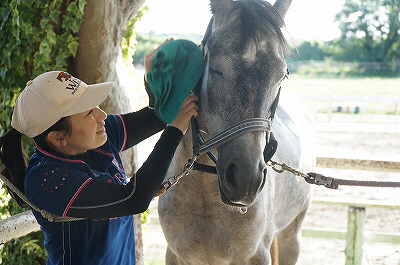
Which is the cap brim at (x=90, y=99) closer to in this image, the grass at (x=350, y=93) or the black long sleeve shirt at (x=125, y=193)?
the black long sleeve shirt at (x=125, y=193)

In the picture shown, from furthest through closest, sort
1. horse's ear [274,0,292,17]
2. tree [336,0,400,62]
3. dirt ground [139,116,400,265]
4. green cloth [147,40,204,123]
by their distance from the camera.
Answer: tree [336,0,400,62] < dirt ground [139,116,400,265] < horse's ear [274,0,292,17] < green cloth [147,40,204,123]

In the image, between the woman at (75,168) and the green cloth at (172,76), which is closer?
the woman at (75,168)

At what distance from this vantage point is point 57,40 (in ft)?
10.5

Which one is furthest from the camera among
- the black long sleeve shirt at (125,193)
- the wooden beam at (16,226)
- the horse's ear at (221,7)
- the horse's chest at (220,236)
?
the wooden beam at (16,226)

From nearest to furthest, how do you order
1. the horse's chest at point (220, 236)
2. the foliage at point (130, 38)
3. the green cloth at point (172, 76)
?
the green cloth at point (172, 76) < the horse's chest at point (220, 236) < the foliage at point (130, 38)

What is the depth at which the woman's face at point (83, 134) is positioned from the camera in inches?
67.2

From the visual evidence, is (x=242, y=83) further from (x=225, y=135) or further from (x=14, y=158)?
(x=14, y=158)

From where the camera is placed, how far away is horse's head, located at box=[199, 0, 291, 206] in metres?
1.71

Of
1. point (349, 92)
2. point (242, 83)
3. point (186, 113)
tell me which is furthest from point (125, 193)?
point (349, 92)

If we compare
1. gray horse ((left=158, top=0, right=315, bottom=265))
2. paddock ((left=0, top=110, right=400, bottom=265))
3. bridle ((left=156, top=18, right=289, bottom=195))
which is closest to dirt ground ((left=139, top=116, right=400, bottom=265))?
paddock ((left=0, top=110, right=400, bottom=265))

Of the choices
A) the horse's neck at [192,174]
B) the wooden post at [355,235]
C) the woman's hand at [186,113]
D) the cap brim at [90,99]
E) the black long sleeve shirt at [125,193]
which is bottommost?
the wooden post at [355,235]

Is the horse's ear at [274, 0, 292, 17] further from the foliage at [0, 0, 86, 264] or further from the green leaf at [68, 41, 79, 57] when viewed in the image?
the green leaf at [68, 41, 79, 57]

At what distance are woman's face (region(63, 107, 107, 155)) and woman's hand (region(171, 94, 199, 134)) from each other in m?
0.28

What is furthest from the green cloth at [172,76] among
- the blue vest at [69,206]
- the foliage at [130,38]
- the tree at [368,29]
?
the tree at [368,29]
